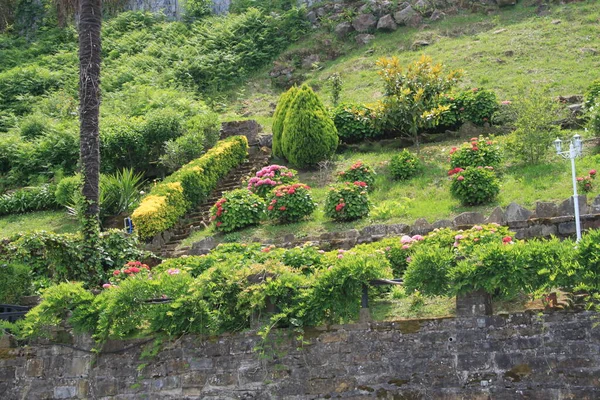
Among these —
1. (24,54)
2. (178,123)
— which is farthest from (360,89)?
(24,54)

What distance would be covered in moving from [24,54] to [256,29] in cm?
990

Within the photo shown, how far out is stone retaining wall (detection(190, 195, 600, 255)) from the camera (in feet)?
46.9

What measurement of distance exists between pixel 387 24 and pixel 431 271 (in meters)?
24.5

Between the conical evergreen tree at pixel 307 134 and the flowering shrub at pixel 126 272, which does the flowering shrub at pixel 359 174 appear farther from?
the flowering shrub at pixel 126 272

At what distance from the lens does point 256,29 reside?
118 ft

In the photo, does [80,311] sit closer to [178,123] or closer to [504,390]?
[504,390]

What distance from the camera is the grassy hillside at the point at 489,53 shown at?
26.5 meters

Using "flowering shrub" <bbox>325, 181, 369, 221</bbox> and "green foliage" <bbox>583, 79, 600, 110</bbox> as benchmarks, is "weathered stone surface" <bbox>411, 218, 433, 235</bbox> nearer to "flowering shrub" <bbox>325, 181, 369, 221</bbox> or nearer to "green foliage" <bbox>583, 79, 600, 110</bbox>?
"flowering shrub" <bbox>325, 181, 369, 221</bbox>

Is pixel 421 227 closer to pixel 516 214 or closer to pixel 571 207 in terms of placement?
pixel 516 214

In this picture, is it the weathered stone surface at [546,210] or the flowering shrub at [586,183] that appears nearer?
→ the weathered stone surface at [546,210]

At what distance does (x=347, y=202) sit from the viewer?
58.7ft

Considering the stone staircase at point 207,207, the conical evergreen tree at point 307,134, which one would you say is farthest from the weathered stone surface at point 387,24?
the conical evergreen tree at point 307,134

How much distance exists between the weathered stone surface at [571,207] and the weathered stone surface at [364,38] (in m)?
19.9

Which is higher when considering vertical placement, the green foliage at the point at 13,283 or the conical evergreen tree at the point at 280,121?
the conical evergreen tree at the point at 280,121
